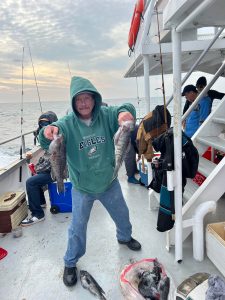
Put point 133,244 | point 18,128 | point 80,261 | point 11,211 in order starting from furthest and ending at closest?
point 18,128 → point 11,211 → point 133,244 → point 80,261

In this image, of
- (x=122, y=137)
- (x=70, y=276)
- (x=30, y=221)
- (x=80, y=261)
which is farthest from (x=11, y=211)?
(x=122, y=137)

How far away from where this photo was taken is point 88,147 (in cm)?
235

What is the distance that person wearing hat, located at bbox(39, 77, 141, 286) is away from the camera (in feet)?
7.59

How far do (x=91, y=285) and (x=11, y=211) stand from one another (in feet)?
5.71

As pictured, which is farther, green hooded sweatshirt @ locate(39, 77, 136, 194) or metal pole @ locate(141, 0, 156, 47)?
metal pole @ locate(141, 0, 156, 47)

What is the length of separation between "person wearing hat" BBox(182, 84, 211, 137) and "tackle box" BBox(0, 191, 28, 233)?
329cm

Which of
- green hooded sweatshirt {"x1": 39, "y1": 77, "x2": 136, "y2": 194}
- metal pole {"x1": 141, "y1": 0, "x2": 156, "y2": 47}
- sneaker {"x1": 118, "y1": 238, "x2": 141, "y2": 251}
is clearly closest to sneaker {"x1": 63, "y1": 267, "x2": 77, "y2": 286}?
sneaker {"x1": 118, "y1": 238, "x2": 141, "y2": 251}

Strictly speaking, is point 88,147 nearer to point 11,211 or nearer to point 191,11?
point 191,11

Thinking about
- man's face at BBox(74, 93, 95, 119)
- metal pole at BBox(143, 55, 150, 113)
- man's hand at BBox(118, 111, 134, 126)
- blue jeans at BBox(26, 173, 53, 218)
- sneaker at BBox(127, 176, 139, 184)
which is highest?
metal pole at BBox(143, 55, 150, 113)

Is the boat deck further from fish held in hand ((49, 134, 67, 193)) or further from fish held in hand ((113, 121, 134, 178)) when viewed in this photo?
fish held in hand ((113, 121, 134, 178))

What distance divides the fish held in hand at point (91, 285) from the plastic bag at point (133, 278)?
0.20 meters

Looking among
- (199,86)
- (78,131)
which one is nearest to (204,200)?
(78,131)

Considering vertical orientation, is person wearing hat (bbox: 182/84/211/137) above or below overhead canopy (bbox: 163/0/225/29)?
below

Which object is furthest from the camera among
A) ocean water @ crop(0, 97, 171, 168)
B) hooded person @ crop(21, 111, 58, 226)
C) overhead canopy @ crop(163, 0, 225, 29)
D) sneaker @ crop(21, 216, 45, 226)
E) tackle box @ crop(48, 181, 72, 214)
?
ocean water @ crop(0, 97, 171, 168)
